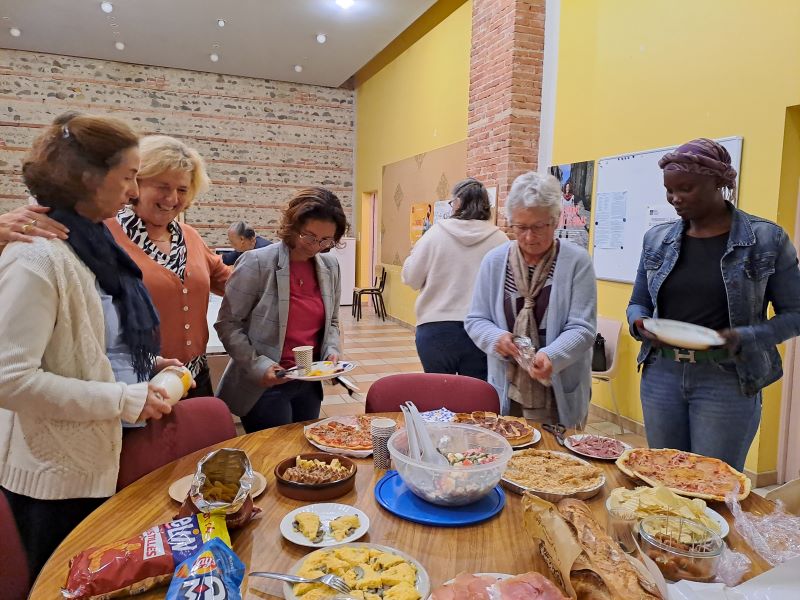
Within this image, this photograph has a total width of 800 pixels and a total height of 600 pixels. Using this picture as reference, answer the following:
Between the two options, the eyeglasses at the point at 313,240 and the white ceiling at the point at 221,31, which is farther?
the white ceiling at the point at 221,31

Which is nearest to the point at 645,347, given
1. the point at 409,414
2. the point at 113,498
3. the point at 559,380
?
the point at 559,380

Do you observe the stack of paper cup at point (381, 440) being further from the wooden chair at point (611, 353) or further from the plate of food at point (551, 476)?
the wooden chair at point (611, 353)

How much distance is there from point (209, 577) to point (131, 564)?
21 cm

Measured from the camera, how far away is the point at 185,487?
1.42 metres

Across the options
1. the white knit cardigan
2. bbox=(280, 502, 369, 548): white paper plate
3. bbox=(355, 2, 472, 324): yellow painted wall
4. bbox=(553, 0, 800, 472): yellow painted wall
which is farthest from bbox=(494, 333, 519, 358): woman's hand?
bbox=(355, 2, 472, 324): yellow painted wall

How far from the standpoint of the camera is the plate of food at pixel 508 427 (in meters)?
1.81

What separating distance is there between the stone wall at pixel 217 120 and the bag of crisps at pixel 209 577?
10.9 meters

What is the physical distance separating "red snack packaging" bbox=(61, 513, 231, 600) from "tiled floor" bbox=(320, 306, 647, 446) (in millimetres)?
2496

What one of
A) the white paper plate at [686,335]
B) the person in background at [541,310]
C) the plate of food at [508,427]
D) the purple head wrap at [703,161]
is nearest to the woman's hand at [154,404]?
the plate of food at [508,427]

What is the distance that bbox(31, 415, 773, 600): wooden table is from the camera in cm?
113

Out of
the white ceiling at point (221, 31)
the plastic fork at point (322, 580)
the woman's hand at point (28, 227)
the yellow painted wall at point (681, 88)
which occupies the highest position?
the white ceiling at point (221, 31)

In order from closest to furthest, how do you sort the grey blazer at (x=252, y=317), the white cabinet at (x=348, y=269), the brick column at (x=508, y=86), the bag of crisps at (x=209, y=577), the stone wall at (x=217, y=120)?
the bag of crisps at (x=209, y=577)
the grey blazer at (x=252, y=317)
the brick column at (x=508, y=86)
the stone wall at (x=217, y=120)
the white cabinet at (x=348, y=269)

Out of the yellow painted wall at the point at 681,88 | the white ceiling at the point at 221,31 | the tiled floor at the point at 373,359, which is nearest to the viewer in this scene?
the yellow painted wall at the point at 681,88

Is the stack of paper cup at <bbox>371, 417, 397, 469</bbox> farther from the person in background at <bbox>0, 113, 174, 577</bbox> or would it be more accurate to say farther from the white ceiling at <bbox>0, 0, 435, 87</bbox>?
the white ceiling at <bbox>0, 0, 435, 87</bbox>
